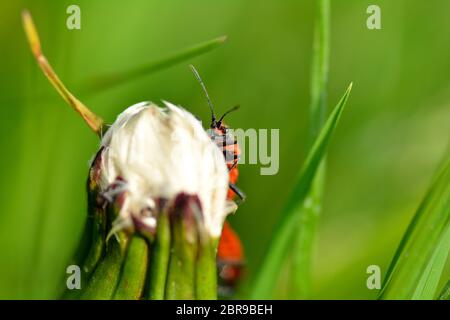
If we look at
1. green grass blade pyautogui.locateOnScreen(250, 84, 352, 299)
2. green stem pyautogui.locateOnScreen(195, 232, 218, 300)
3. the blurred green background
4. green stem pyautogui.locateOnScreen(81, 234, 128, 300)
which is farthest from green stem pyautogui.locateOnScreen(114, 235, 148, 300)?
the blurred green background

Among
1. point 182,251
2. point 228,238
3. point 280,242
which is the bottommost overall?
point 228,238

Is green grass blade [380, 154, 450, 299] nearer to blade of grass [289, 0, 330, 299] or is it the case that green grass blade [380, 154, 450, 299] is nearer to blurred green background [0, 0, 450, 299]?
blade of grass [289, 0, 330, 299]

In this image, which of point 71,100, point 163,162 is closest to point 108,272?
point 163,162

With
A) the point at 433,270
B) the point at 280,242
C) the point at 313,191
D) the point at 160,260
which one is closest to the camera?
the point at 160,260

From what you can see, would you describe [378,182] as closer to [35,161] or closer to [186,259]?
[35,161]

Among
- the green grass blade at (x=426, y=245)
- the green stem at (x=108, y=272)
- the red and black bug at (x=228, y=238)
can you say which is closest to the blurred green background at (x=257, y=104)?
the red and black bug at (x=228, y=238)

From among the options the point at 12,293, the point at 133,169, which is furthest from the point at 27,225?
the point at 133,169

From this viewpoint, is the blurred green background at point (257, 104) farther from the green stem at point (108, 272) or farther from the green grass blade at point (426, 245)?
the green grass blade at point (426, 245)

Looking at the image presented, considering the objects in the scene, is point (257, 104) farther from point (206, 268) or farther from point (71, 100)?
point (206, 268)

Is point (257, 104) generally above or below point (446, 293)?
above
